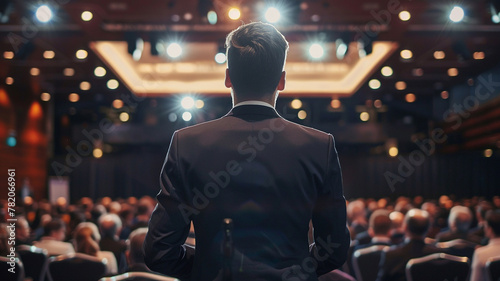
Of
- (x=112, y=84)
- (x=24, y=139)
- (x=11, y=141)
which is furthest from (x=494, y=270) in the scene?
(x=24, y=139)

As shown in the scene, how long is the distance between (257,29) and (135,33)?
32.7 feet

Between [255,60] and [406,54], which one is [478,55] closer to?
[406,54]

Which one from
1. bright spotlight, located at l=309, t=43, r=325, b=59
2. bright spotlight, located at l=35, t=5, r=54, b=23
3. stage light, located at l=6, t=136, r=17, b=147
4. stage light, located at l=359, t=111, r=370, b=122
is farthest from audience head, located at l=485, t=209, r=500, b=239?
stage light, located at l=359, t=111, r=370, b=122

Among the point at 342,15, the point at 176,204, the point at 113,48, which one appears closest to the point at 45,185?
the point at 113,48

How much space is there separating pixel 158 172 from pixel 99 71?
8.27m

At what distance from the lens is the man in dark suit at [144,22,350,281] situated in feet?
4.11

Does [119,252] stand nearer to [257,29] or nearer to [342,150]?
[257,29]

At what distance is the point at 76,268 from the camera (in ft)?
13.4

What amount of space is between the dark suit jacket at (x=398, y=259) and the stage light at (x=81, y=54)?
1054cm

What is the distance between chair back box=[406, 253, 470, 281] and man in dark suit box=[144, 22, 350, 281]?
2.55m

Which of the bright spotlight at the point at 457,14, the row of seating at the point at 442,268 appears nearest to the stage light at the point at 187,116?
the bright spotlight at the point at 457,14

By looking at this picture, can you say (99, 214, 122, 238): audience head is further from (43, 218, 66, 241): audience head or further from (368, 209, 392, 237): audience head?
(368, 209, 392, 237): audience head

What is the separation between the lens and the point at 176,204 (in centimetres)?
127

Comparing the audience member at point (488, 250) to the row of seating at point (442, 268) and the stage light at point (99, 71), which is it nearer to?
the row of seating at point (442, 268)
